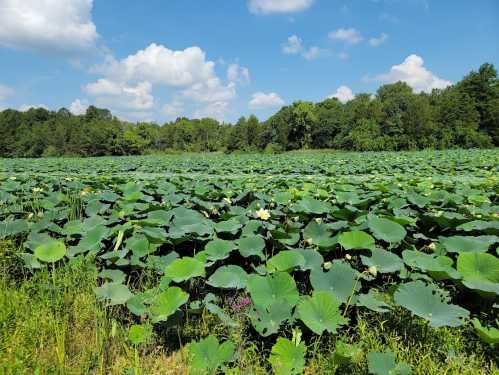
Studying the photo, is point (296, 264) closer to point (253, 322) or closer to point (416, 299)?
point (253, 322)

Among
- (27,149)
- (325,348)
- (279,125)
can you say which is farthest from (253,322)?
(27,149)

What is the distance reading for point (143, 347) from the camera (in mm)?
1820

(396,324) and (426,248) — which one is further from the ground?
(426,248)

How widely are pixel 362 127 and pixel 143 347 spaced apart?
2070 inches

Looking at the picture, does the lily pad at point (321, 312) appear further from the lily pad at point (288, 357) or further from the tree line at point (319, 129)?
the tree line at point (319, 129)

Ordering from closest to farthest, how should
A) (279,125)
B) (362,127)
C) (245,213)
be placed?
(245,213) < (362,127) < (279,125)

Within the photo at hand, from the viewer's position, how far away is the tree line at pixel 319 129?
43.7m

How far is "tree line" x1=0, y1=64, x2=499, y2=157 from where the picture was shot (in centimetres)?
4366

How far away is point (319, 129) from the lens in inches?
2320

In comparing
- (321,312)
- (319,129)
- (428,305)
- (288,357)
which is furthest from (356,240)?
(319,129)


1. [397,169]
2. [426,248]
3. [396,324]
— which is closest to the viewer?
[396,324]

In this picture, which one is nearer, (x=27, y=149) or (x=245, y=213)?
(x=245, y=213)

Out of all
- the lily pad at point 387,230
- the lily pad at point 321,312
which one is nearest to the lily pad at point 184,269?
the lily pad at point 321,312

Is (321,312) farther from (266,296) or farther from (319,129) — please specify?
(319,129)
